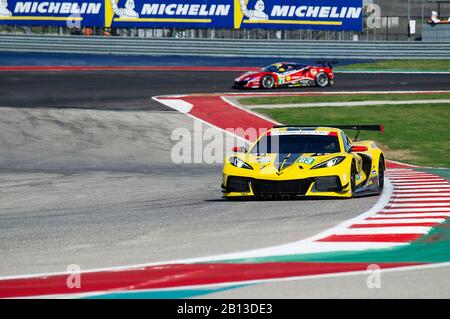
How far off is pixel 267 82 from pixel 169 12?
10.8m

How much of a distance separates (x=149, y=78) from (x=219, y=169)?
1940 cm

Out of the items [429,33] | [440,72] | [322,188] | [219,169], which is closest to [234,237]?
[322,188]

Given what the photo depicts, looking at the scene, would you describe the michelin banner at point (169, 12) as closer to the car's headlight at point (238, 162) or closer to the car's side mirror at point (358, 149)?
the car's side mirror at point (358, 149)

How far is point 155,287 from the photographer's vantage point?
7.03 metres

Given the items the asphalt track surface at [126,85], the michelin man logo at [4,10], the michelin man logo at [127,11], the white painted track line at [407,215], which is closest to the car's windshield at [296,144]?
the white painted track line at [407,215]

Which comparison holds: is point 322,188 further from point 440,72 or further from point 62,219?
point 440,72

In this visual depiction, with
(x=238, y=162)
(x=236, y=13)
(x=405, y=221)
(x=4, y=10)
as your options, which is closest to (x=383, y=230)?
(x=405, y=221)

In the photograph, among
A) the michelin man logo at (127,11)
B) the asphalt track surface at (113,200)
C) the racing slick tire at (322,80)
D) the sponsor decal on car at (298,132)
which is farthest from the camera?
the michelin man logo at (127,11)

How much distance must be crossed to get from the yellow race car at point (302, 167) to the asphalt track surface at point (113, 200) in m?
0.31

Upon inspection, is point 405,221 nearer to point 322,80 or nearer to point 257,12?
point 322,80

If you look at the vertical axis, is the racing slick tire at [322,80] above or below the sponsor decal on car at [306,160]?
above

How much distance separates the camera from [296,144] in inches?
560

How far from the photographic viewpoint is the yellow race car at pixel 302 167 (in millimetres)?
13000

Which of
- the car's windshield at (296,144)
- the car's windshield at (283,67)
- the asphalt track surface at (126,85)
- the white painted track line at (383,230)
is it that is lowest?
the white painted track line at (383,230)
